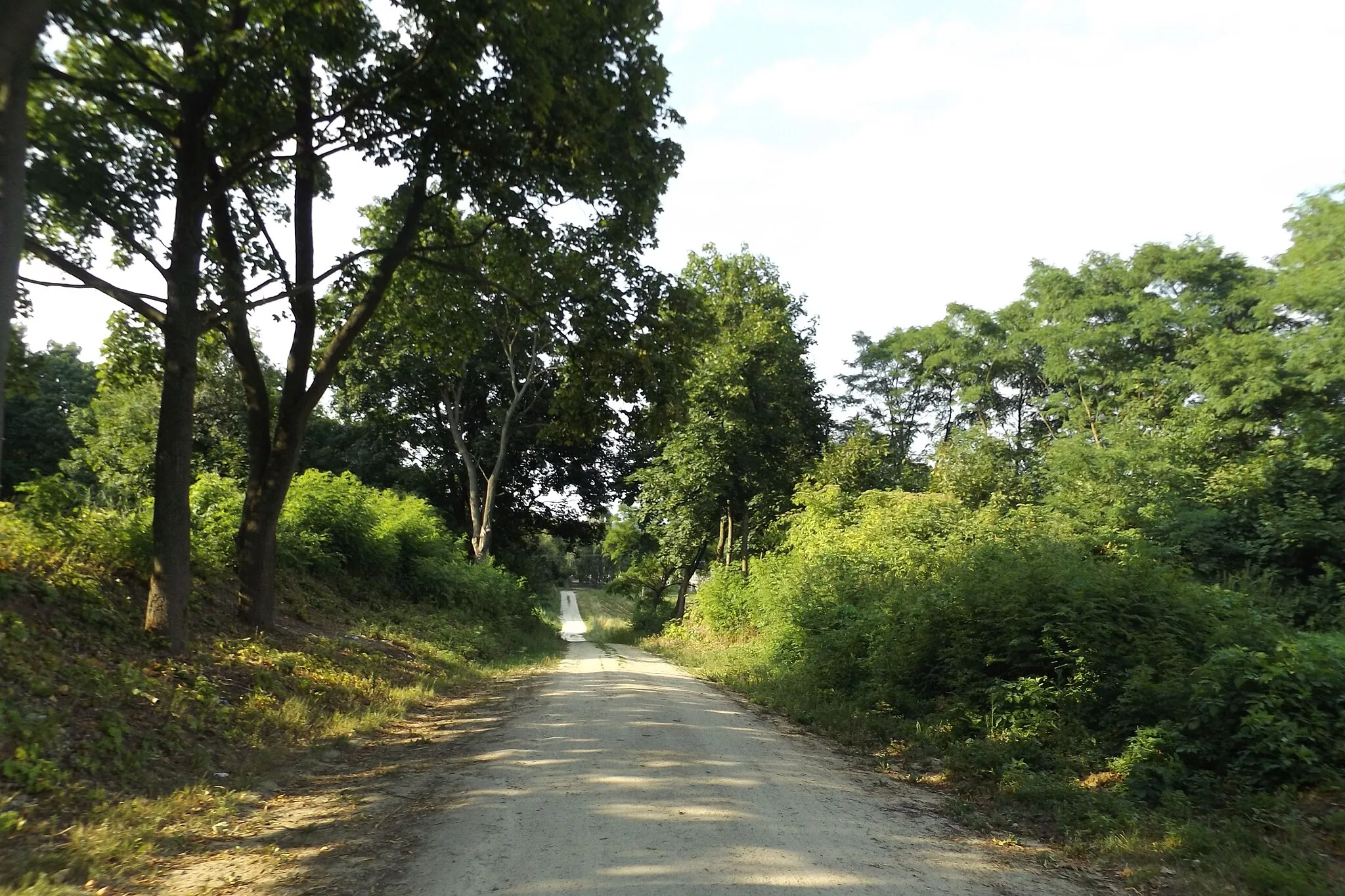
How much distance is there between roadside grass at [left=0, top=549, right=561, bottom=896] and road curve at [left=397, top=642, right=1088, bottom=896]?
1.80 m

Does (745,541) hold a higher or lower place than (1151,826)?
higher

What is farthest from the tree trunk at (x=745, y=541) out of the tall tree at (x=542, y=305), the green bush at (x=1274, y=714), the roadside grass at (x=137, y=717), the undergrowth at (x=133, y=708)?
the green bush at (x=1274, y=714)

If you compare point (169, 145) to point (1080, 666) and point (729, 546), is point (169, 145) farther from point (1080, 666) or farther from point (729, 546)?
point (729, 546)

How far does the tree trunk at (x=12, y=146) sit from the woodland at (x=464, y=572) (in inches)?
1.1

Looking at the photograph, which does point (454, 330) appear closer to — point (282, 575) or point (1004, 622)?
point (282, 575)

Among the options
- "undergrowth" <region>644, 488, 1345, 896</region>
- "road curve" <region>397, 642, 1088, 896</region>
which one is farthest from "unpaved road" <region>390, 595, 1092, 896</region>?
"undergrowth" <region>644, 488, 1345, 896</region>

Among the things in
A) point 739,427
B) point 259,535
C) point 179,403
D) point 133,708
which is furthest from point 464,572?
point 133,708

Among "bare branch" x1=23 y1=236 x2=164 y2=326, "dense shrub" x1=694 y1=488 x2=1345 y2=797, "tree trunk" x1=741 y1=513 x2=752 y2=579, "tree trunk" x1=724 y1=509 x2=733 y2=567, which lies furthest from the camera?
"tree trunk" x1=724 y1=509 x2=733 y2=567

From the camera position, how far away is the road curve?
193 inches

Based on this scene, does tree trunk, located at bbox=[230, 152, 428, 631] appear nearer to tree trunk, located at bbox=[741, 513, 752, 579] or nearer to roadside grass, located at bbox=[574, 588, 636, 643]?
tree trunk, located at bbox=[741, 513, 752, 579]

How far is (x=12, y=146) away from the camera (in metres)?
5.05

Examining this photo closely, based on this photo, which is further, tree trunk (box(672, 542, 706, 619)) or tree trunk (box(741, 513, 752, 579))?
tree trunk (box(672, 542, 706, 619))

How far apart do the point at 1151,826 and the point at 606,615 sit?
72776mm

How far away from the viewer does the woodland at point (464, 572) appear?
21.3ft
